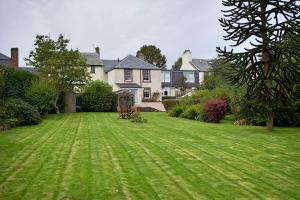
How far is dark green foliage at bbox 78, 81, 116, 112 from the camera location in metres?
→ 39.6

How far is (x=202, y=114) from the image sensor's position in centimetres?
2638

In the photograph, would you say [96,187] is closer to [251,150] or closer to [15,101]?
[251,150]

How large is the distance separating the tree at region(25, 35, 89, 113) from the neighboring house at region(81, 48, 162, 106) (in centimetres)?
1367

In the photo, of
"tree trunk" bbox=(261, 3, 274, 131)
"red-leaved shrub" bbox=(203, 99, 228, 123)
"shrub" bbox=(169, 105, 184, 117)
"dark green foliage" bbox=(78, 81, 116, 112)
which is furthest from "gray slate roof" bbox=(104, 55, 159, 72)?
"tree trunk" bbox=(261, 3, 274, 131)

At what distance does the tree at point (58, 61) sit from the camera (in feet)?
110

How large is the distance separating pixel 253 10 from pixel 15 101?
14820 millimetres

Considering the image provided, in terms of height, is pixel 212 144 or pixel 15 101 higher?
pixel 15 101

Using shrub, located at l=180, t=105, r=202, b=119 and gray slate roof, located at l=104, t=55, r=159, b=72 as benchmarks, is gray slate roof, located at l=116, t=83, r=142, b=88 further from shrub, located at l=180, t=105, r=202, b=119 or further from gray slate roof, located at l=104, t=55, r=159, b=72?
shrub, located at l=180, t=105, r=202, b=119

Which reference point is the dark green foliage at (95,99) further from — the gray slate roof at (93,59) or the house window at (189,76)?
the house window at (189,76)

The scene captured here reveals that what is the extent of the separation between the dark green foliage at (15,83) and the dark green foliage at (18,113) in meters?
1.99

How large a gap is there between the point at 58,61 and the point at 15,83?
7.31 meters

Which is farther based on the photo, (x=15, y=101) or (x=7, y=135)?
(x=15, y=101)

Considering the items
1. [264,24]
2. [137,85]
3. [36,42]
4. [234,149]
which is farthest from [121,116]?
[137,85]

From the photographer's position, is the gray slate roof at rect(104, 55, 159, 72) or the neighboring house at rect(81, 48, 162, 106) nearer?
the neighboring house at rect(81, 48, 162, 106)
